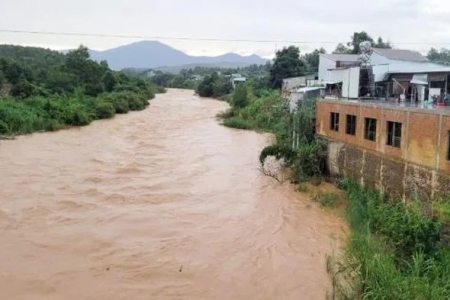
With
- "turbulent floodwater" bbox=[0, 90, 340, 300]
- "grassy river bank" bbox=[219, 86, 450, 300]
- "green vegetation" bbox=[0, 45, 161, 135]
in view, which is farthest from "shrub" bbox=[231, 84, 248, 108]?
"grassy river bank" bbox=[219, 86, 450, 300]

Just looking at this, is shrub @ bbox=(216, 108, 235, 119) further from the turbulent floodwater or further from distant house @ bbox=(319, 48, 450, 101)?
distant house @ bbox=(319, 48, 450, 101)

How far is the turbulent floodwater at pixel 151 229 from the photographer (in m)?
9.76

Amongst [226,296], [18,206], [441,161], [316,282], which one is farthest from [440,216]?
[18,206]

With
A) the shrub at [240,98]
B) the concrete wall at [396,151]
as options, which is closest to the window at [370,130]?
the concrete wall at [396,151]

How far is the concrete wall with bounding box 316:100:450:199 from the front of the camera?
11734 mm

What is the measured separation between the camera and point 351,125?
1661 centimetres

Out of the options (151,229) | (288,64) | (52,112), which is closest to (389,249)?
(151,229)

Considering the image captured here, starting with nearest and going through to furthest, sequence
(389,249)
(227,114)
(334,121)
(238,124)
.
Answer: (389,249) < (334,121) < (238,124) < (227,114)

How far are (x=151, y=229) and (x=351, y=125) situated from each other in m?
7.97

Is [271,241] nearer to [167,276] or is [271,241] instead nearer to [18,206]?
[167,276]

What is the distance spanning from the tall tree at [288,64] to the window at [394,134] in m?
31.9

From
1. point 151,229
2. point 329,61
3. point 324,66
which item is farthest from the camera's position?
point 324,66

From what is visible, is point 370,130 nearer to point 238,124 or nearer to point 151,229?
point 151,229

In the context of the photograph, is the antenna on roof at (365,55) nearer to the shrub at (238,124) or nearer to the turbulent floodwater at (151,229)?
the turbulent floodwater at (151,229)
